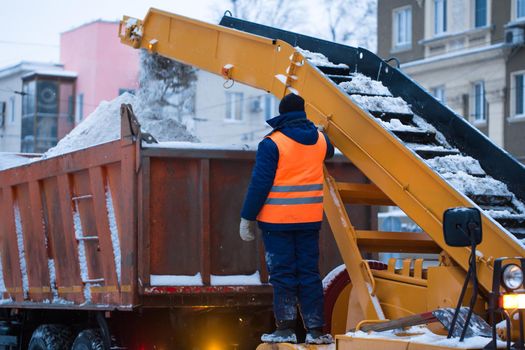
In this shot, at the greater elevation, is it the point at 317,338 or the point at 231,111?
the point at 231,111

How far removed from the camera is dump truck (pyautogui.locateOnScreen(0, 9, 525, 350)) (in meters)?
6.01

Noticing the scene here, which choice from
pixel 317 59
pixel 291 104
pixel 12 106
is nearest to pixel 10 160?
pixel 317 59

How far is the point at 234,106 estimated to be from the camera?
149ft

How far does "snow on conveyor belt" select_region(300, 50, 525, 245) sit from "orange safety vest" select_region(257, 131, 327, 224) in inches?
21.8

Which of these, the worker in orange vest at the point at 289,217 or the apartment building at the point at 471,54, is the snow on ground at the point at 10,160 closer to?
the worker in orange vest at the point at 289,217

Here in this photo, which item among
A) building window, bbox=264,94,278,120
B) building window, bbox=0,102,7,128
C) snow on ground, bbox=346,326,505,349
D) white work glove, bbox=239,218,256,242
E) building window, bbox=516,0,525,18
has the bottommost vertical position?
snow on ground, bbox=346,326,505,349

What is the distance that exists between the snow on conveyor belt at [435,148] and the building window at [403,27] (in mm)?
24798

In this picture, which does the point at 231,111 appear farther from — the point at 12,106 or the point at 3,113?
the point at 12,106

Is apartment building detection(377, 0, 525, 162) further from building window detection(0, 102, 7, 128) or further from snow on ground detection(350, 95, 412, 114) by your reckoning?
snow on ground detection(350, 95, 412, 114)

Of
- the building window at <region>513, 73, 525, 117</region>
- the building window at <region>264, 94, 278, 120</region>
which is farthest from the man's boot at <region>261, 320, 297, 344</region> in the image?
the building window at <region>264, 94, 278, 120</region>

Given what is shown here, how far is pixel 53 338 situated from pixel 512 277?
527 cm

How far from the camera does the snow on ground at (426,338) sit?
190 inches

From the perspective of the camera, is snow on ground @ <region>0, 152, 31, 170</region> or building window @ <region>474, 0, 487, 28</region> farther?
building window @ <region>474, 0, 487, 28</region>

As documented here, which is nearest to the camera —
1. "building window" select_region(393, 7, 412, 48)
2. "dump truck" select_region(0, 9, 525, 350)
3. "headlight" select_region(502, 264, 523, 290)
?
"headlight" select_region(502, 264, 523, 290)
